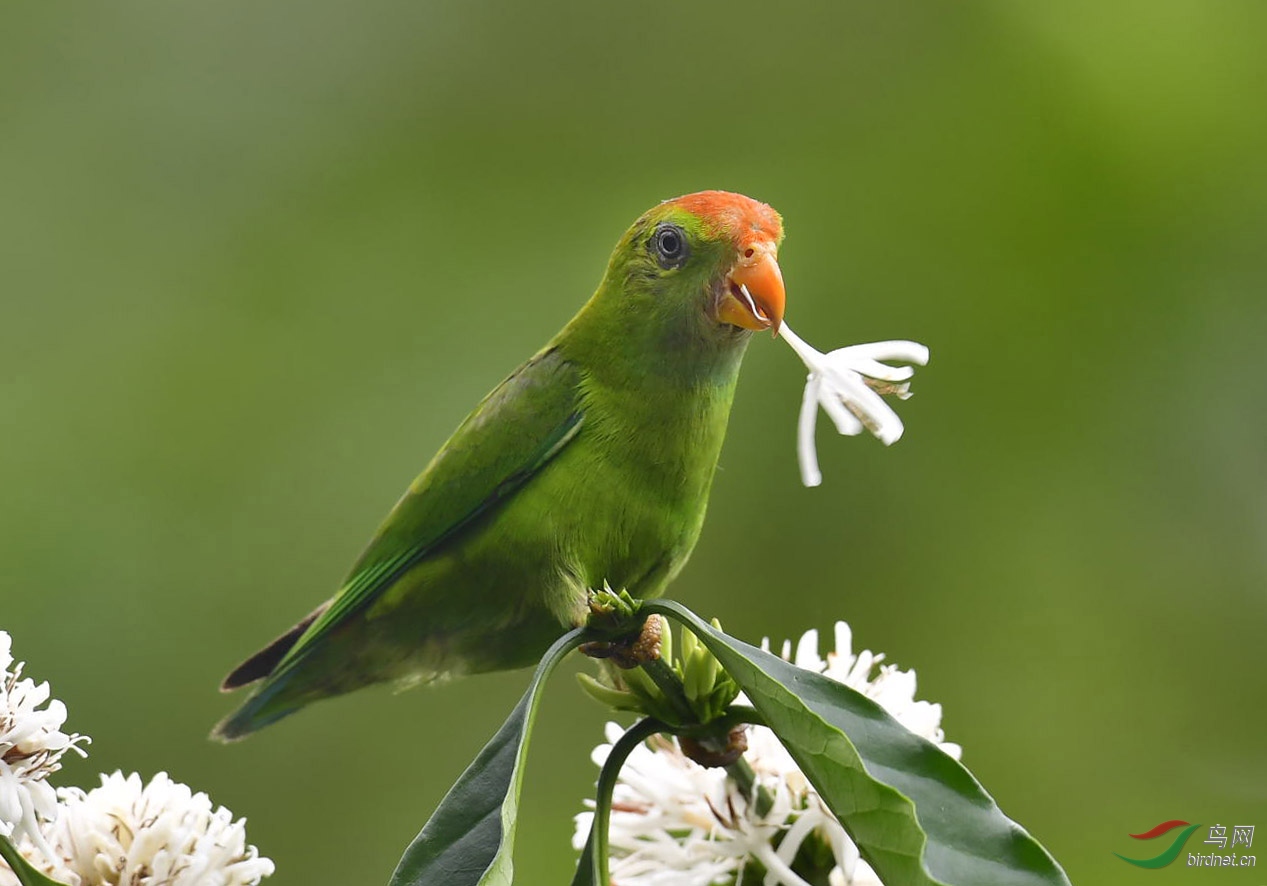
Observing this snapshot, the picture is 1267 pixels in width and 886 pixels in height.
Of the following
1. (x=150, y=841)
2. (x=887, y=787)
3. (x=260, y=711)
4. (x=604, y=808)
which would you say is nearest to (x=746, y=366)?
(x=260, y=711)

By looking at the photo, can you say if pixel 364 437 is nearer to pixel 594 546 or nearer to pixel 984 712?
pixel 984 712

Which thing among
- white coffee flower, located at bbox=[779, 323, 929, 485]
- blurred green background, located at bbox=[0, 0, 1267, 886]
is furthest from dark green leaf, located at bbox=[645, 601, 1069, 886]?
blurred green background, located at bbox=[0, 0, 1267, 886]

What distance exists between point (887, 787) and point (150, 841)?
2.41ft

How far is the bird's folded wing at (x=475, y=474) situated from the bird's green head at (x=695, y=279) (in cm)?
14

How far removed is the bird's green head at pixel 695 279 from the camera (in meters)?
2.14

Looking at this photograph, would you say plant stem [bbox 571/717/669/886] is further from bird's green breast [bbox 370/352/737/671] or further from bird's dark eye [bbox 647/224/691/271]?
bird's dark eye [bbox 647/224/691/271]

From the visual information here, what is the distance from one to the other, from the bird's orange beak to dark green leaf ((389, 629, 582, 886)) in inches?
32.6

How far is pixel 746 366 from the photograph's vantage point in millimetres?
4703

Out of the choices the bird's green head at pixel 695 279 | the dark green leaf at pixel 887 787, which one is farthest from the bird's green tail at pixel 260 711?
the dark green leaf at pixel 887 787

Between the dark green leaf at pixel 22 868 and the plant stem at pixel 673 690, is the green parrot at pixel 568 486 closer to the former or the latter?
the plant stem at pixel 673 690

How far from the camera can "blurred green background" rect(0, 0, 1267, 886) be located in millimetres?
4406

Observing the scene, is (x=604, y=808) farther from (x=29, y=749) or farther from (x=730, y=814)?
(x=29, y=749)

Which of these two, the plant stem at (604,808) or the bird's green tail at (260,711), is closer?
the plant stem at (604,808)

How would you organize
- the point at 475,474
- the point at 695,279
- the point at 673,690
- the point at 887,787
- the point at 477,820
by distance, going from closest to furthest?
the point at 887,787 → the point at 477,820 → the point at 673,690 → the point at 695,279 → the point at 475,474
